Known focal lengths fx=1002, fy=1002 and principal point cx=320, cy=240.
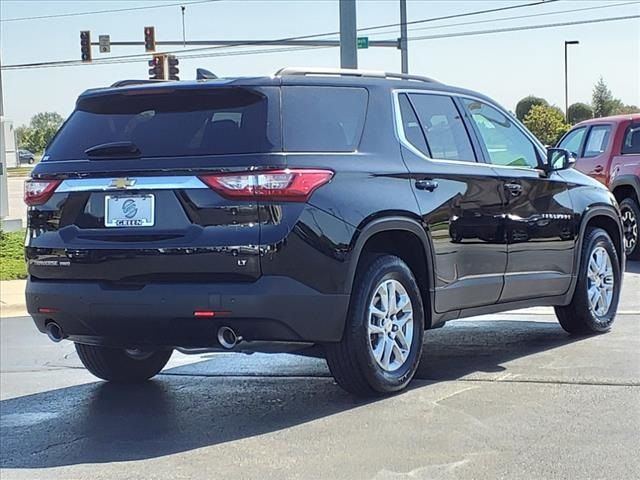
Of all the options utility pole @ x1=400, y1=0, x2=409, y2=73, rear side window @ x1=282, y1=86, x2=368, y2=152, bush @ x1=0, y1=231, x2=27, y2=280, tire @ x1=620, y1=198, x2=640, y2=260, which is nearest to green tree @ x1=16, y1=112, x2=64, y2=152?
utility pole @ x1=400, y1=0, x2=409, y2=73

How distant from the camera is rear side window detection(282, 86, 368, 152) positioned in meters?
5.45

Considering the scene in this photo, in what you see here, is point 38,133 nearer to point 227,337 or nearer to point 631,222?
point 631,222

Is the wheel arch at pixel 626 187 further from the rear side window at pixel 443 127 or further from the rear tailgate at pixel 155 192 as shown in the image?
the rear tailgate at pixel 155 192

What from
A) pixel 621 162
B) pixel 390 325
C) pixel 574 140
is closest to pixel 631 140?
pixel 621 162

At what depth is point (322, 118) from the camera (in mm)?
5680

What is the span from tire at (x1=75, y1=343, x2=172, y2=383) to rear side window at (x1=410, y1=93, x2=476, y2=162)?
2.28 meters

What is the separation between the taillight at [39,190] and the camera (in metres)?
5.68

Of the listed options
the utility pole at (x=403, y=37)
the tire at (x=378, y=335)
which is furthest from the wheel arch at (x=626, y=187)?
the utility pole at (x=403, y=37)

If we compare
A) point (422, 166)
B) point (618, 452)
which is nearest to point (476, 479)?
point (618, 452)

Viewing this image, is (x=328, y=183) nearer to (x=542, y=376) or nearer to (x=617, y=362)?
(x=542, y=376)

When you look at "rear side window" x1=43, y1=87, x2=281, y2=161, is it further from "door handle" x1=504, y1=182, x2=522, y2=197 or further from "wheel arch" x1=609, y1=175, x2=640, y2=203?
"wheel arch" x1=609, y1=175, x2=640, y2=203

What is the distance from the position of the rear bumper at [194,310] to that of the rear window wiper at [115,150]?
0.72 m

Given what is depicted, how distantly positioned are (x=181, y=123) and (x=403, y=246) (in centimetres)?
156

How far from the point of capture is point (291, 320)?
5230 millimetres
